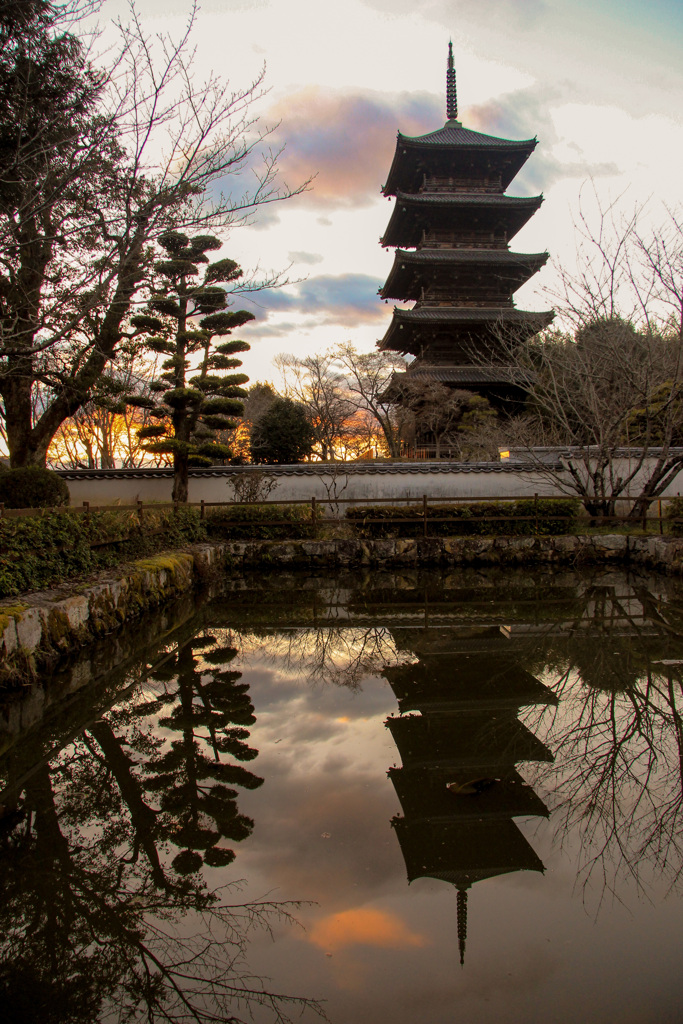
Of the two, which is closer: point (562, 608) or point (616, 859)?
point (616, 859)

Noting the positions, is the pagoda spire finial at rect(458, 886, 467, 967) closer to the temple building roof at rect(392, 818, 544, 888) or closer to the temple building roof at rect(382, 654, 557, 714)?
the temple building roof at rect(392, 818, 544, 888)

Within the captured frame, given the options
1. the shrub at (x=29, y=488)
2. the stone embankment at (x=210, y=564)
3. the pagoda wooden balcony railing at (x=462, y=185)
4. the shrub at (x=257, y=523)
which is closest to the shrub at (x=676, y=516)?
the stone embankment at (x=210, y=564)

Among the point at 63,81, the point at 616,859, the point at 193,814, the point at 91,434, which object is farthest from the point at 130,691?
the point at 91,434

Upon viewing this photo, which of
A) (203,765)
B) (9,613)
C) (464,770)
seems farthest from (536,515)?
(203,765)

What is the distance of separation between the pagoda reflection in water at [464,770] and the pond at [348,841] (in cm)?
1

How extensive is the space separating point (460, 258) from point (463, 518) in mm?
11900

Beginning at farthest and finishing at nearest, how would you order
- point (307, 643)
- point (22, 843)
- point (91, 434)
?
1. point (91, 434)
2. point (307, 643)
3. point (22, 843)

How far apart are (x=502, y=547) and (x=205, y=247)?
30.1 feet

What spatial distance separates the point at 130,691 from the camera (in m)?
4.33

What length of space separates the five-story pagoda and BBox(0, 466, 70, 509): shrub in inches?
496

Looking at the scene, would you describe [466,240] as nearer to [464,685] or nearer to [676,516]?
[676,516]

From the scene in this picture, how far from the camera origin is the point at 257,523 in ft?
41.3

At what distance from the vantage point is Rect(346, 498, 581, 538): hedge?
12547mm

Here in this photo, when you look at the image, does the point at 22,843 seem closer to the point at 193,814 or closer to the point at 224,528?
the point at 193,814
